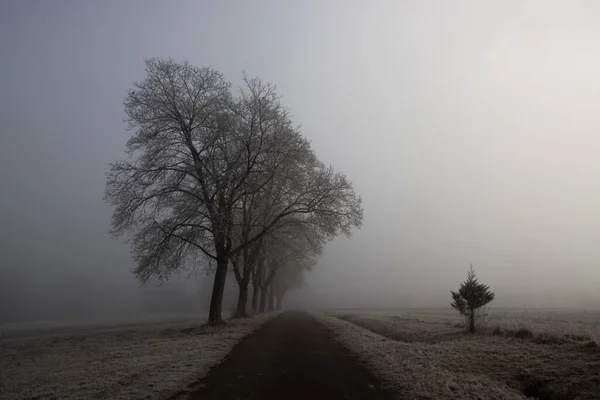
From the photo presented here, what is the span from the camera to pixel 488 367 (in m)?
10.4

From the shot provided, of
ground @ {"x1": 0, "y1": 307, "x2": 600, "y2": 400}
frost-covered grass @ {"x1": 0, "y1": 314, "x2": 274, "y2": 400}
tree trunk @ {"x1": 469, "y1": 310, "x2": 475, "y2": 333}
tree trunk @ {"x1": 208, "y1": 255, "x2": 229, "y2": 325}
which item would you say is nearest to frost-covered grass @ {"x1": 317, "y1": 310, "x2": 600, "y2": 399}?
ground @ {"x1": 0, "y1": 307, "x2": 600, "y2": 400}

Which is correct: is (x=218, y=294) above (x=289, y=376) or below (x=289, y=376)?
above

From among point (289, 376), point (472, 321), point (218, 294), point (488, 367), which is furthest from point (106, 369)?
point (472, 321)

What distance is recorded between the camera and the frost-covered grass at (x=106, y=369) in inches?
337

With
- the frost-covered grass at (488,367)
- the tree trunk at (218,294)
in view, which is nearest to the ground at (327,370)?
the frost-covered grass at (488,367)

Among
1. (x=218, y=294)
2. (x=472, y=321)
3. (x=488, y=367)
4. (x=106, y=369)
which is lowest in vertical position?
(x=106, y=369)

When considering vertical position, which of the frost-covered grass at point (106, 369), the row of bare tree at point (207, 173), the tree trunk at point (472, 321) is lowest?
the frost-covered grass at point (106, 369)

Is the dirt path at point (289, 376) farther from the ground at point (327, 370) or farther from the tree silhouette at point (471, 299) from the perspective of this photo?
the tree silhouette at point (471, 299)

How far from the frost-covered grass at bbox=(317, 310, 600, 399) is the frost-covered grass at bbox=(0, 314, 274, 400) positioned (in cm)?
506

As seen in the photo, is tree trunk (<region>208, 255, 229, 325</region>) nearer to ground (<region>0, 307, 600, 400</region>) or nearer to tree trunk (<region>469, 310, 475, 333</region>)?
ground (<region>0, 307, 600, 400</region>)

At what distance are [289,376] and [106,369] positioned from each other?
17.3ft

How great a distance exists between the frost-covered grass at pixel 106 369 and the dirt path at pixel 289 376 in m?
0.66

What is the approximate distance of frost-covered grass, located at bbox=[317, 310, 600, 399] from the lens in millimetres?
8250

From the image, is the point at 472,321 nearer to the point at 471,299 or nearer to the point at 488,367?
the point at 471,299
